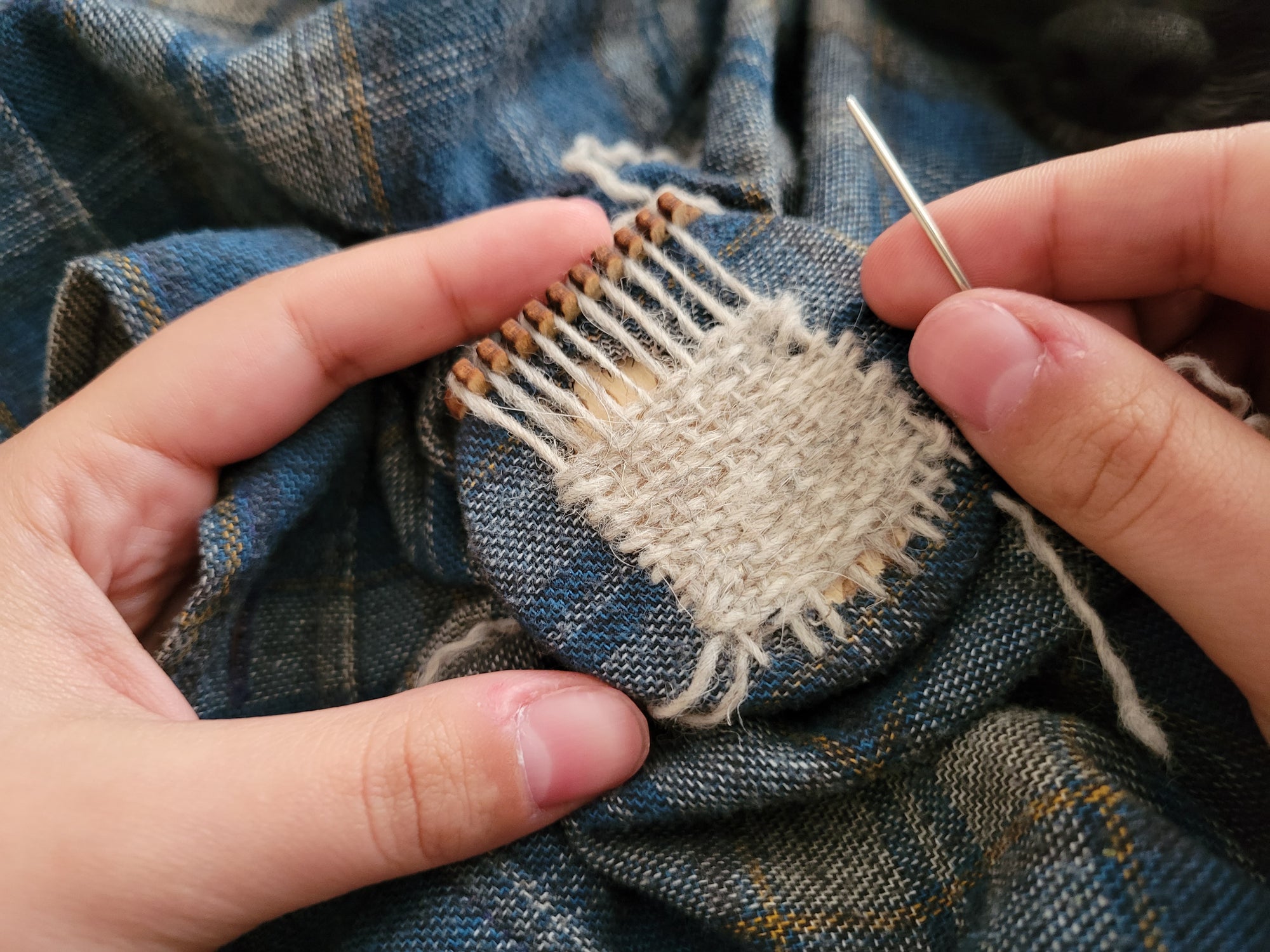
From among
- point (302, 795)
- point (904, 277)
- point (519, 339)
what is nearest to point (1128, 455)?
point (904, 277)

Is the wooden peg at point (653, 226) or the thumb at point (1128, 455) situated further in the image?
the wooden peg at point (653, 226)

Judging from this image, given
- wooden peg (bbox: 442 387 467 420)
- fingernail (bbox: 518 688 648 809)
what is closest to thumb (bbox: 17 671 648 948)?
fingernail (bbox: 518 688 648 809)

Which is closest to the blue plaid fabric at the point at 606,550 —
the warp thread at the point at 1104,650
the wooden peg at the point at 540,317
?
the warp thread at the point at 1104,650

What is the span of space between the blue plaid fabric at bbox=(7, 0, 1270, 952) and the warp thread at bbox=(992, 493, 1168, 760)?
0.05 feet

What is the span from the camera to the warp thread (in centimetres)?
70

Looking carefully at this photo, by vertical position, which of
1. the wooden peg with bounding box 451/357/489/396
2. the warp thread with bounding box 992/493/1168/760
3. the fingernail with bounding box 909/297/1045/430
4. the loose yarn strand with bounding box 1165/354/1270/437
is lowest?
the warp thread with bounding box 992/493/1168/760

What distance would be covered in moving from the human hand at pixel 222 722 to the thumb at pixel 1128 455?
412mm

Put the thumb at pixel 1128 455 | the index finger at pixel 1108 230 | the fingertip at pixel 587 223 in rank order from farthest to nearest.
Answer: the fingertip at pixel 587 223, the index finger at pixel 1108 230, the thumb at pixel 1128 455

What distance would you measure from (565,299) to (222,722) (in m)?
0.50

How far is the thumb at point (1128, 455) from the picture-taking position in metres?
0.65

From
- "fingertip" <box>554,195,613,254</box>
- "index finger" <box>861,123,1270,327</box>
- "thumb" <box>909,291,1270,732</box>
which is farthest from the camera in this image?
"fingertip" <box>554,195,613,254</box>

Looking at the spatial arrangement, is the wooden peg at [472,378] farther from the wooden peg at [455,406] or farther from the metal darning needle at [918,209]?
the metal darning needle at [918,209]

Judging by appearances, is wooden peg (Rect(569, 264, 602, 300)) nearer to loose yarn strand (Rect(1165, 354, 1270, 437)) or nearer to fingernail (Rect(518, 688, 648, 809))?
fingernail (Rect(518, 688, 648, 809))

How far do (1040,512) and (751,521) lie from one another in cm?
27
